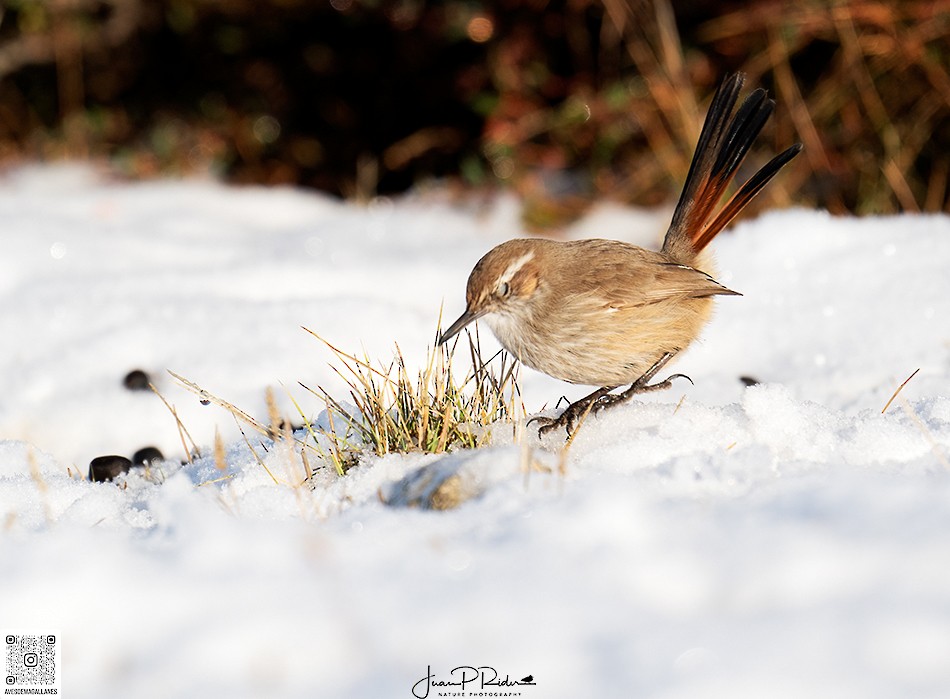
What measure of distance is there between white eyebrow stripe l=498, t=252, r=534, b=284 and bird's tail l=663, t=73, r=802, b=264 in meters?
0.72

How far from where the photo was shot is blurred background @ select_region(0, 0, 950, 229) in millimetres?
6355

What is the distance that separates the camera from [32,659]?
238 centimetres

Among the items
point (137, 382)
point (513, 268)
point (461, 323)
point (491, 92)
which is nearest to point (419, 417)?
point (461, 323)

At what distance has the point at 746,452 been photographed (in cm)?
290

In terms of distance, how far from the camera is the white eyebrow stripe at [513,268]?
3602 millimetres

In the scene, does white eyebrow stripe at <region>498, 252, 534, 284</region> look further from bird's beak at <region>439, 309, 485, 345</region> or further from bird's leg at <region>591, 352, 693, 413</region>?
bird's leg at <region>591, 352, 693, 413</region>

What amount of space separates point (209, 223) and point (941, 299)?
13.9 feet

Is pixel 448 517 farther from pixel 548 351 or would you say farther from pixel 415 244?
pixel 415 244

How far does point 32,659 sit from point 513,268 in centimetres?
190

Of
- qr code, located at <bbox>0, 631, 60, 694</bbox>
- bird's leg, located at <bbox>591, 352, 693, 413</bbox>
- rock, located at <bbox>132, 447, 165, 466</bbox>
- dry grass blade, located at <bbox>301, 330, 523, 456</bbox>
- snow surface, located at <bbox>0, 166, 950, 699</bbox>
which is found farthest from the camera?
rock, located at <bbox>132, 447, 165, 466</bbox>

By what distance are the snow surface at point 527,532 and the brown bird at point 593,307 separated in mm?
237

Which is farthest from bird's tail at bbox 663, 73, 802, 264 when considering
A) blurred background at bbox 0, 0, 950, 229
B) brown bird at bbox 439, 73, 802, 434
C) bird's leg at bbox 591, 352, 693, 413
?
blurred background at bbox 0, 0, 950, 229

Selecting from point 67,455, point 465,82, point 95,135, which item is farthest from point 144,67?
point 67,455

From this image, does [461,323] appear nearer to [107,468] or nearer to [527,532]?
[527,532]
